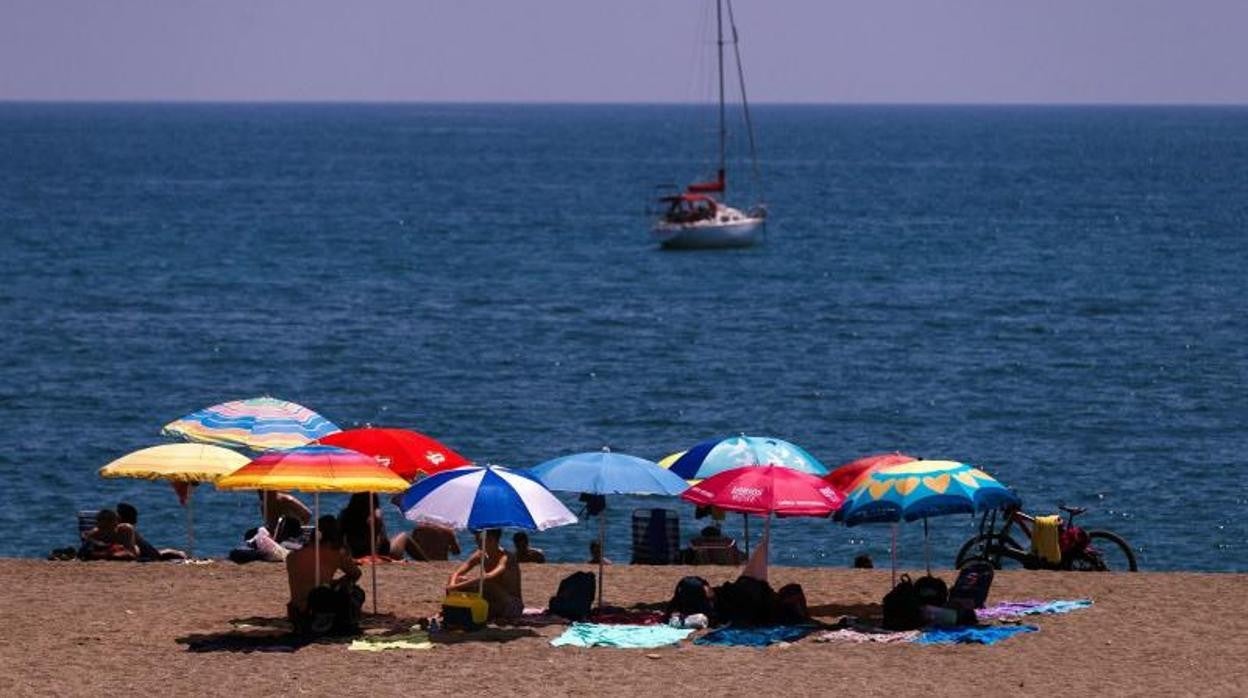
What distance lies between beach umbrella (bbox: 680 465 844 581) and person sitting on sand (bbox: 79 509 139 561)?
6.35 meters

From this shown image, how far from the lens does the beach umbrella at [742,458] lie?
22.5 meters

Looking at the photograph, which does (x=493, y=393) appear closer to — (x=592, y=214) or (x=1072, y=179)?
(x=592, y=214)

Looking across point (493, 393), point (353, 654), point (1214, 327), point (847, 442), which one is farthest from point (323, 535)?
point (1214, 327)

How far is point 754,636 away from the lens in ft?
65.7

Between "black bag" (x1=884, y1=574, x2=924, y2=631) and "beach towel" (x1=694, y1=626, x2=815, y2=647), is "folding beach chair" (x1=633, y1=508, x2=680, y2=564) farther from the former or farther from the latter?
"black bag" (x1=884, y1=574, x2=924, y2=631)

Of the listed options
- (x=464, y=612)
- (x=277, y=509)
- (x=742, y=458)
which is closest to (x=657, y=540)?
(x=742, y=458)

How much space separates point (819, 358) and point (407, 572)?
38439mm

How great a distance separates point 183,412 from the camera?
1957 inches

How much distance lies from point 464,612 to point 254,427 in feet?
17.8

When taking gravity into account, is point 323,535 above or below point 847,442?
above

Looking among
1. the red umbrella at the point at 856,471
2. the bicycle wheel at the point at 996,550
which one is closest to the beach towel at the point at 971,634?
the red umbrella at the point at 856,471

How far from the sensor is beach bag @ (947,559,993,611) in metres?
20.6

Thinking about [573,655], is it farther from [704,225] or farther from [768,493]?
[704,225]

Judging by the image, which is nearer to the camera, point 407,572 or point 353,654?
point 353,654
